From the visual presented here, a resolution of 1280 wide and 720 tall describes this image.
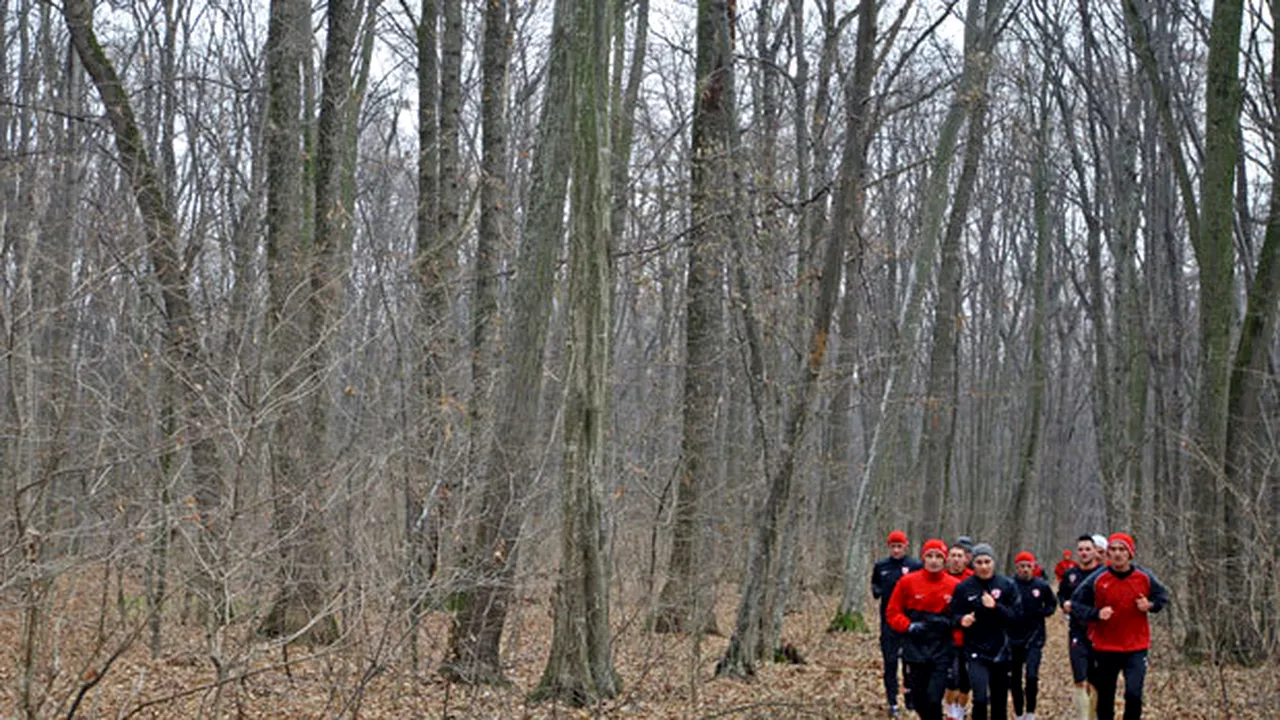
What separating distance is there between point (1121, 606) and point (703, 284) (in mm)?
6610

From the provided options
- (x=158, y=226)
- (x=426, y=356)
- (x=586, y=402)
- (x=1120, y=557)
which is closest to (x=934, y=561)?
(x=1120, y=557)

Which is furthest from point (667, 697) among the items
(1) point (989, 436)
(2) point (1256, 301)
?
(1) point (989, 436)

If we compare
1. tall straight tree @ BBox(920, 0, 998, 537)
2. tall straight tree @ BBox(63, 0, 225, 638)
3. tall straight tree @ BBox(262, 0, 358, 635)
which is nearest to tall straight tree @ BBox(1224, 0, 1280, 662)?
tall straight tree @ BBox(920, 0, 998, 537)

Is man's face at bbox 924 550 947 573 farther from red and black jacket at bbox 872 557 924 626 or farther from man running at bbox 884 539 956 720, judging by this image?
red and black jacket at bbox 872 557 924 626

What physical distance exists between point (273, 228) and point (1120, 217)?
1598 centimetres

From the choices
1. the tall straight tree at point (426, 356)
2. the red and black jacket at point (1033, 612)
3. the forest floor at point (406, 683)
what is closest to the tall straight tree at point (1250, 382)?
the forest floor at point (406, 683)

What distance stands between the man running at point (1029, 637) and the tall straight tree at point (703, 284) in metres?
3.33

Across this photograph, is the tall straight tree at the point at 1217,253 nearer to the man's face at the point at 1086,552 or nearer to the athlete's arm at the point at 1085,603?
the man's face at the point at 1086,552

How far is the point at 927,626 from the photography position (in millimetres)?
9445

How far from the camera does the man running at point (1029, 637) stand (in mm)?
10516

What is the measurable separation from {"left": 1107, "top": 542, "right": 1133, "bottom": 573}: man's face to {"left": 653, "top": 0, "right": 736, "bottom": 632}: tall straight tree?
4.46m

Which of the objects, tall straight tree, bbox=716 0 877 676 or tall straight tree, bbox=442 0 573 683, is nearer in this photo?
tall straight tree, bbox=442 0 573 683

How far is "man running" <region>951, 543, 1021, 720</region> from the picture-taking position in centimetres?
952

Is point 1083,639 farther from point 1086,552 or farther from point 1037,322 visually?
point 1037,322
